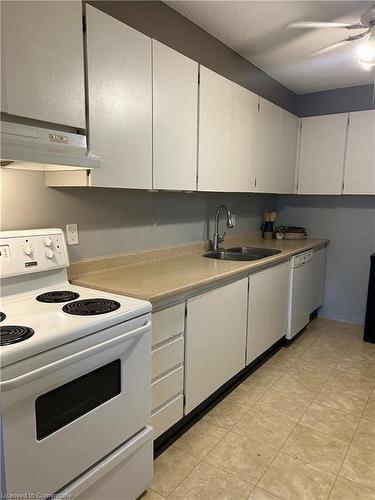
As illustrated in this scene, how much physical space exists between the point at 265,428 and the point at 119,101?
1.96m

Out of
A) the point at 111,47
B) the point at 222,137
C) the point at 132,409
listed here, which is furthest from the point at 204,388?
the point at 111,47

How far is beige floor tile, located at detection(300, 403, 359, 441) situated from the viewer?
6.71 ft

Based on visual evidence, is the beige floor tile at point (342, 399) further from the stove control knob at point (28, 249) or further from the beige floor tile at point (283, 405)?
the stove control knob at point (28, 249)

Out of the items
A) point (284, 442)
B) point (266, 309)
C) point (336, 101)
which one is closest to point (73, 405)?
point (284, 442)

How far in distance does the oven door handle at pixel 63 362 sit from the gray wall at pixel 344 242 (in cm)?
310

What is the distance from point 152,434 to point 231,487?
→ 0.47m

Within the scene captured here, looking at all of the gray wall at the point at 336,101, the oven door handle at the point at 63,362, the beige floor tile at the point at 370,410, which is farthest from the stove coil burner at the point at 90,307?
the gray wall at the point at 336,101

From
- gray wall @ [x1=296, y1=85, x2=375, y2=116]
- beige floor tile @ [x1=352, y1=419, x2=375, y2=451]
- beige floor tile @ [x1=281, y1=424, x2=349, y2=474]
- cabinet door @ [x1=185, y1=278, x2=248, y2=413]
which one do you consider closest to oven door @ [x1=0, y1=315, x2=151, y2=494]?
cabinet door @ [x1=185, y1=278, x2=248, y2=413]

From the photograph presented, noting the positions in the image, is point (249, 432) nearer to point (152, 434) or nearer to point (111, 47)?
point (152, 434)

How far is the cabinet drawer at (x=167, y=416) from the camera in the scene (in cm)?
171

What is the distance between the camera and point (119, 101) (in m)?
1.64

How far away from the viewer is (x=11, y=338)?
1047 millimetres

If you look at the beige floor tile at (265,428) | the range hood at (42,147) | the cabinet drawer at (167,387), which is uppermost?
the range hood at (42,147)

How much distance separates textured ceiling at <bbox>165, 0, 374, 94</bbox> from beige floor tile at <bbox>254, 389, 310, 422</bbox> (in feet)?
8.04
